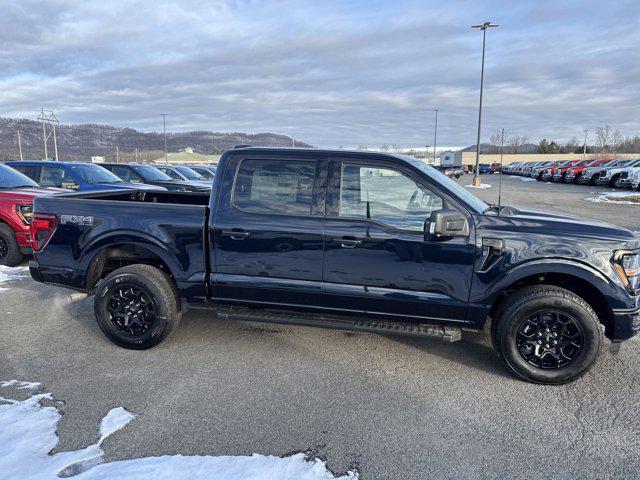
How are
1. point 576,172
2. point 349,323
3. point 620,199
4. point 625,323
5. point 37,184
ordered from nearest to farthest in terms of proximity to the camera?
point 625,323
point 349,323
point 37,184
point 620,199
point 576,172

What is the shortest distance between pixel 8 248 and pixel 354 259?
20.9 ft

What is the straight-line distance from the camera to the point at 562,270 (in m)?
3.54

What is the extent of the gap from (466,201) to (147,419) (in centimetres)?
301

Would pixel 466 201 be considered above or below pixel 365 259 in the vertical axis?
above

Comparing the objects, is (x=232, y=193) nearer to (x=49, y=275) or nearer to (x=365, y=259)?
(x=365, y=259)

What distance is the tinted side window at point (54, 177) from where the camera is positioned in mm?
9789

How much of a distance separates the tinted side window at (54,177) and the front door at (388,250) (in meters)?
8.17

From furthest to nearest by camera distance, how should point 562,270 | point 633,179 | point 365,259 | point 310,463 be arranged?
1. point 633,179
2. point 365,259
3. point 562,270
4. point 310,463

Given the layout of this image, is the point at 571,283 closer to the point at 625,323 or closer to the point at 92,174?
the point at 625,323

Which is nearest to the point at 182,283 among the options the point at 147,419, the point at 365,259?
the point at 147,419

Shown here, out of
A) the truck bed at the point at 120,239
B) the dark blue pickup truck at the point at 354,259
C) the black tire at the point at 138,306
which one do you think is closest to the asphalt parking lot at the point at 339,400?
the black tire at the point at 138,306

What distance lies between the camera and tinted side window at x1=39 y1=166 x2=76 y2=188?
9789 millimetres

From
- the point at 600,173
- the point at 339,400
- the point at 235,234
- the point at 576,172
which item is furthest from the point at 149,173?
the point at 576,172

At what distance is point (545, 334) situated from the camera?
366 cm
